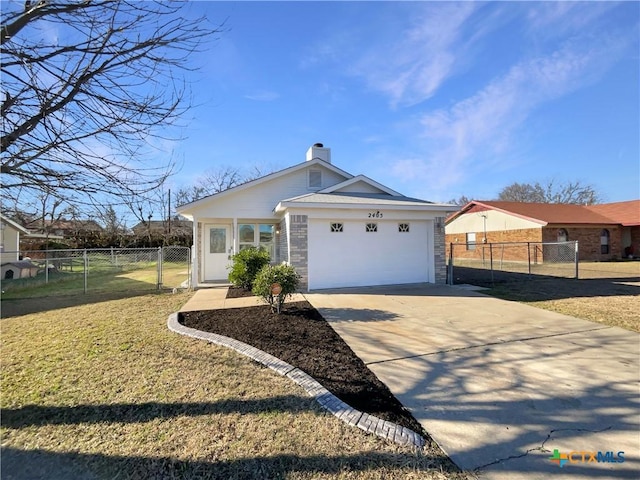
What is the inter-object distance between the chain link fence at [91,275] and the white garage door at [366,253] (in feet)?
17.3

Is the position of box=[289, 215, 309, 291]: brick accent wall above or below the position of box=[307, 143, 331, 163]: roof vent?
below

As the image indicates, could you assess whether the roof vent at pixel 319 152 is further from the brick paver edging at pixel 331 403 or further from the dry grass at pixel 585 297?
the brick paver edging at pixel 331 403

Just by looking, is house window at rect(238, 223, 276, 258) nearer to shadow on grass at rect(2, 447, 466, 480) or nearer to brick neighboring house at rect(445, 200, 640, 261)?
shadow on grass at rect(2, 447, 466, 480)

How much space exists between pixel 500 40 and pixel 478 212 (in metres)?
19.3

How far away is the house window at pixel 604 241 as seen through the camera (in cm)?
2277

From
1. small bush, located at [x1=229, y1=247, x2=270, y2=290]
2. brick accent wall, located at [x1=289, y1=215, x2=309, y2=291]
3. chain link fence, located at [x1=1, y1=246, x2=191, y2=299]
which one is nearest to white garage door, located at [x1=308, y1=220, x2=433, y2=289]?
brick accent wall, located at [x1=289, y1=215, x2=309, y2=291]

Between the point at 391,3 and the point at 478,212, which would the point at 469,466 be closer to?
the point at 391,3

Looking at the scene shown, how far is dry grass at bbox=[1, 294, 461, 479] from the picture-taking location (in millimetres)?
2289

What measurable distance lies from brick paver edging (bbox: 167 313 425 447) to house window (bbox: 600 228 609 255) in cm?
2897

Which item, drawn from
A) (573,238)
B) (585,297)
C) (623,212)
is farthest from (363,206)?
(623,212)

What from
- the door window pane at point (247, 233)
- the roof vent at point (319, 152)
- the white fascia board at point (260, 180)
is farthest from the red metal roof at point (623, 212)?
the door window pane at point (247, 233)

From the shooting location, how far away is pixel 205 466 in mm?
2289

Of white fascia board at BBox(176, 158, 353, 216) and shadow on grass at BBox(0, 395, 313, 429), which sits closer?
shadow on grass at BBox(0, 395, 313, 429)

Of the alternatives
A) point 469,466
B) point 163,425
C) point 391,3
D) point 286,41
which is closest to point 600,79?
point 391,3
